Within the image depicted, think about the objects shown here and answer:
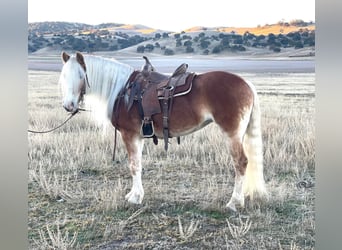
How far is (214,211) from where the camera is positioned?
2.69 metres

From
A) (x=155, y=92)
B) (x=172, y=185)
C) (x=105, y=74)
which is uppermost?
(x=105, y=74)

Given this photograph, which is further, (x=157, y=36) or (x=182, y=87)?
(x=157, y=36)

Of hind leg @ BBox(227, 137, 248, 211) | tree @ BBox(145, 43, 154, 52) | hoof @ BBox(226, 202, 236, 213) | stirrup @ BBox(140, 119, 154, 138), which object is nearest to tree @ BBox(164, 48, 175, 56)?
tree @ BBox(145, 43, 154, 52)

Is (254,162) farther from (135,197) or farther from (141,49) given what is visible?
(141,49)

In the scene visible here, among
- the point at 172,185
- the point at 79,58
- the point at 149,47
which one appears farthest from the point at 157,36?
the point at 172,185

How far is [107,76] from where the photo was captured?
280 centimetres

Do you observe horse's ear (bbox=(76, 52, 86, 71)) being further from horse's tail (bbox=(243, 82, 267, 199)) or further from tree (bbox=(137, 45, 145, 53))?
horse's tail (bbox=(243, 82, 267, 199))

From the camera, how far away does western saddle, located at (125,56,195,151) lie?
2701 mm

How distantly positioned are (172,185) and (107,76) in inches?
29.4

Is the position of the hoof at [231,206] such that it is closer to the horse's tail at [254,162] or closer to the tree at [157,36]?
the horse's tail at [254,162]

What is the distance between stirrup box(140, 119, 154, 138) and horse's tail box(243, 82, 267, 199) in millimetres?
539
